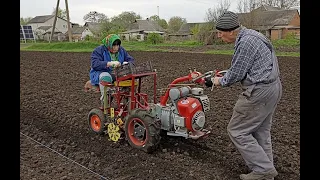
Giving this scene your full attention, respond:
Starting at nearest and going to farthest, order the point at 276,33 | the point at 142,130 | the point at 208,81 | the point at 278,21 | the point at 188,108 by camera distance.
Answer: the point at 208,81, the point at 188,108, the point at 142,130, the point at 276,33, the point at 278,21

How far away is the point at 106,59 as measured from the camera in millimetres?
5152

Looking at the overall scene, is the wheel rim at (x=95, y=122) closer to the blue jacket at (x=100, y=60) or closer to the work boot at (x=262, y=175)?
the blue jacket at (x=100, y=60)

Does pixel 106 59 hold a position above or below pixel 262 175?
above

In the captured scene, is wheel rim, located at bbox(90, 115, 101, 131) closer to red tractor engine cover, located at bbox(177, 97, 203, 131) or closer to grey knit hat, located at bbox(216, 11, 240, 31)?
red tractor engine cover, located at bbox(177, 97, 203, 131)

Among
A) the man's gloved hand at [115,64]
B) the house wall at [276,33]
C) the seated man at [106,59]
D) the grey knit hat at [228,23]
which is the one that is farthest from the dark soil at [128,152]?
the house wall at [276,33]

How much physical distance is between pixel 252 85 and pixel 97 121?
2.74 metres

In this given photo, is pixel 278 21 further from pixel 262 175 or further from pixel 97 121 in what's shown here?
pixel 262 175

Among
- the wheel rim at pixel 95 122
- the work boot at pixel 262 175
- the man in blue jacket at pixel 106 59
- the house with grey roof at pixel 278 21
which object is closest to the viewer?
the work boot at pixel 262 175

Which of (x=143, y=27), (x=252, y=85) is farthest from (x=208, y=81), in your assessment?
(x=143, y=27)

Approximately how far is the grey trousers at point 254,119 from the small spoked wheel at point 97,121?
2222mm

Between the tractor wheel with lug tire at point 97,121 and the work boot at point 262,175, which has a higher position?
the tractor wheel with lug tire at point 97,121

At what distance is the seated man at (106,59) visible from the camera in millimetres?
4996

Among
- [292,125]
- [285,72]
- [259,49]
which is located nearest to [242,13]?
[285,72]
